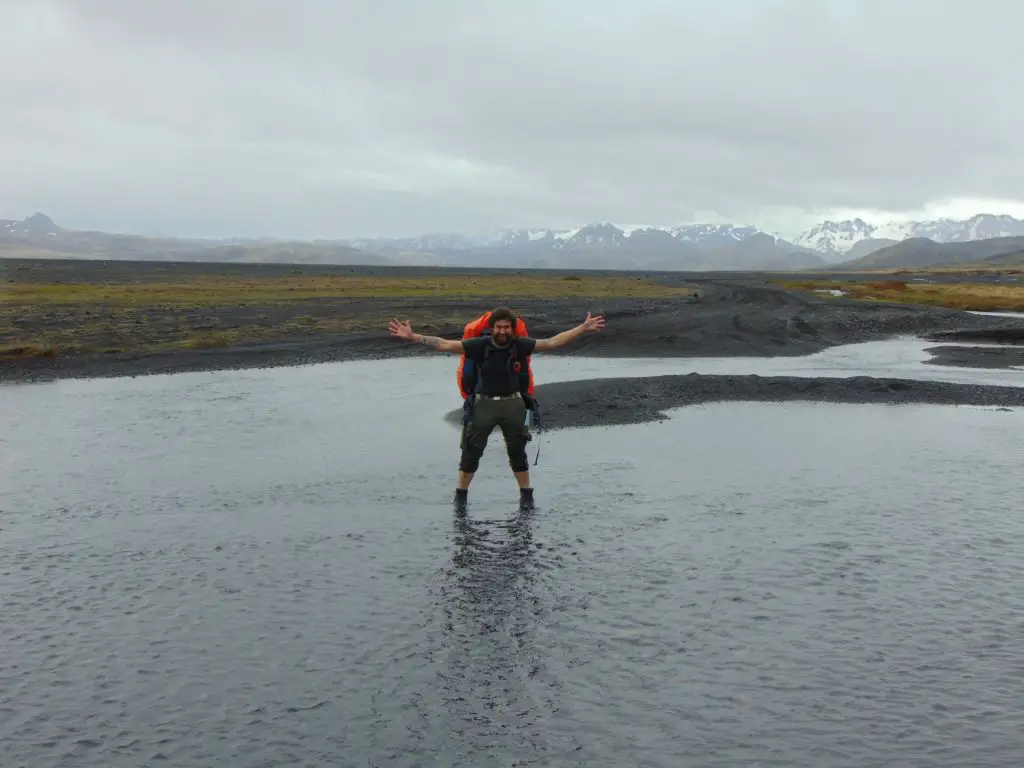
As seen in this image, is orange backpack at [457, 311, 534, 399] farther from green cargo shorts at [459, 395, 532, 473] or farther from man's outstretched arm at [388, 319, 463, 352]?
man's outstretched arm at [388, 319, 463, 352]

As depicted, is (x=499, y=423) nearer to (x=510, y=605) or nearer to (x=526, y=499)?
(x=526, y=499)

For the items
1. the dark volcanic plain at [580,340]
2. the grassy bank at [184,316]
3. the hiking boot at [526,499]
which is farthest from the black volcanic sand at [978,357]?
the hiking boot at [526,499]

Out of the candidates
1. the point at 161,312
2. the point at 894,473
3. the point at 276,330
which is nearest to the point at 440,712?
the point at 894,473

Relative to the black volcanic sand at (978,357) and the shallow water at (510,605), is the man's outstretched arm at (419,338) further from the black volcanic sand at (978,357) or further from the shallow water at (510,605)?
the black volcanic sand at (978,357)

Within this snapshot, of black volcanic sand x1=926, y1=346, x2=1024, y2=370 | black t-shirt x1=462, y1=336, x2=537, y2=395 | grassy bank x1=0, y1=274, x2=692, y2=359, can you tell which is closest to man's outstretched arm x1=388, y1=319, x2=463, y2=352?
black t-shirt x1=462, y1=336, x2=537, y2=395

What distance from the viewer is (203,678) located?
28.9ft

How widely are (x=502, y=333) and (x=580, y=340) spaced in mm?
30760

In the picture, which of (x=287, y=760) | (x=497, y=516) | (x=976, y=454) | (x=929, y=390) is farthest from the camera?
(x=929, y=390)

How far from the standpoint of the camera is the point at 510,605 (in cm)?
1073

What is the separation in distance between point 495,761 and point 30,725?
4.03m

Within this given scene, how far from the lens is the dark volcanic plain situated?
1101 inches

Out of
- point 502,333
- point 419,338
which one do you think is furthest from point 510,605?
point 502,333

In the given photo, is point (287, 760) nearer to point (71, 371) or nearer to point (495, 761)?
point (495, 761)

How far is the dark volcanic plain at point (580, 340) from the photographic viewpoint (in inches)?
1101
